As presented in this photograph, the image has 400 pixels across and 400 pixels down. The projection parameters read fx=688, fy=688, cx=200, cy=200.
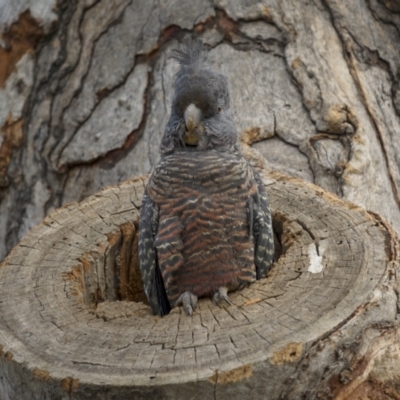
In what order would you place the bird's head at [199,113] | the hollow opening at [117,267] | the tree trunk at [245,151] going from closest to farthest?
the tree trunk at [245,151], the bird's head at [199,113], the hollow opening at [117,267]

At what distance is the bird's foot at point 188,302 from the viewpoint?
320 cm

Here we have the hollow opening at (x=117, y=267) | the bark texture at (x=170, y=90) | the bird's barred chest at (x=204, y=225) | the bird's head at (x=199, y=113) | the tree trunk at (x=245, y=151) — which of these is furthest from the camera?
the bark texture at (x=170, y=90)

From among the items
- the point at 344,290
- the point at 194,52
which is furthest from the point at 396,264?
the point at 194,52

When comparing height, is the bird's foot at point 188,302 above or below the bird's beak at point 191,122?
below

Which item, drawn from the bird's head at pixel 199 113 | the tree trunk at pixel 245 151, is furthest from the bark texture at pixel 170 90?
the bird's head at pixel 199 113

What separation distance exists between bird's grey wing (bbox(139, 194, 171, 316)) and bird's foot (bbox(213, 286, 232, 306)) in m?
0.42

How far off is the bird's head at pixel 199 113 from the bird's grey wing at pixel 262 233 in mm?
A: 347

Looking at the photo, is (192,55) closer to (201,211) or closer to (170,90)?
(201,211)

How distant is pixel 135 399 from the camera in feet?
8.85

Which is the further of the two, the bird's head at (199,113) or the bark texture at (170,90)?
the bark texture at (170,90)

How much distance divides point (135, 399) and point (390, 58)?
11.5ft

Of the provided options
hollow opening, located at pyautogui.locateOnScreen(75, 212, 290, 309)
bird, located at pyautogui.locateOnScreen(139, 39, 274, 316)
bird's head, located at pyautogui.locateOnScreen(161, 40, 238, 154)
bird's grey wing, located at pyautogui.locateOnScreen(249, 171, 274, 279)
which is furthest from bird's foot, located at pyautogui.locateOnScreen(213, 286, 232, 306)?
bird's head, located at pyautogui.locateOnScreen(161, 40, 238, 154)

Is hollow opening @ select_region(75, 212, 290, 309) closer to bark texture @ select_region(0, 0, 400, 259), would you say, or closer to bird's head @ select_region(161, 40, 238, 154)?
bird's head @ select_region(161, 40, 238, 154)

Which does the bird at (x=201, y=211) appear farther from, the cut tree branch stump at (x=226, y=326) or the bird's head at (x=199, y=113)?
the cut tree branch stump at (x=226, y=326)
